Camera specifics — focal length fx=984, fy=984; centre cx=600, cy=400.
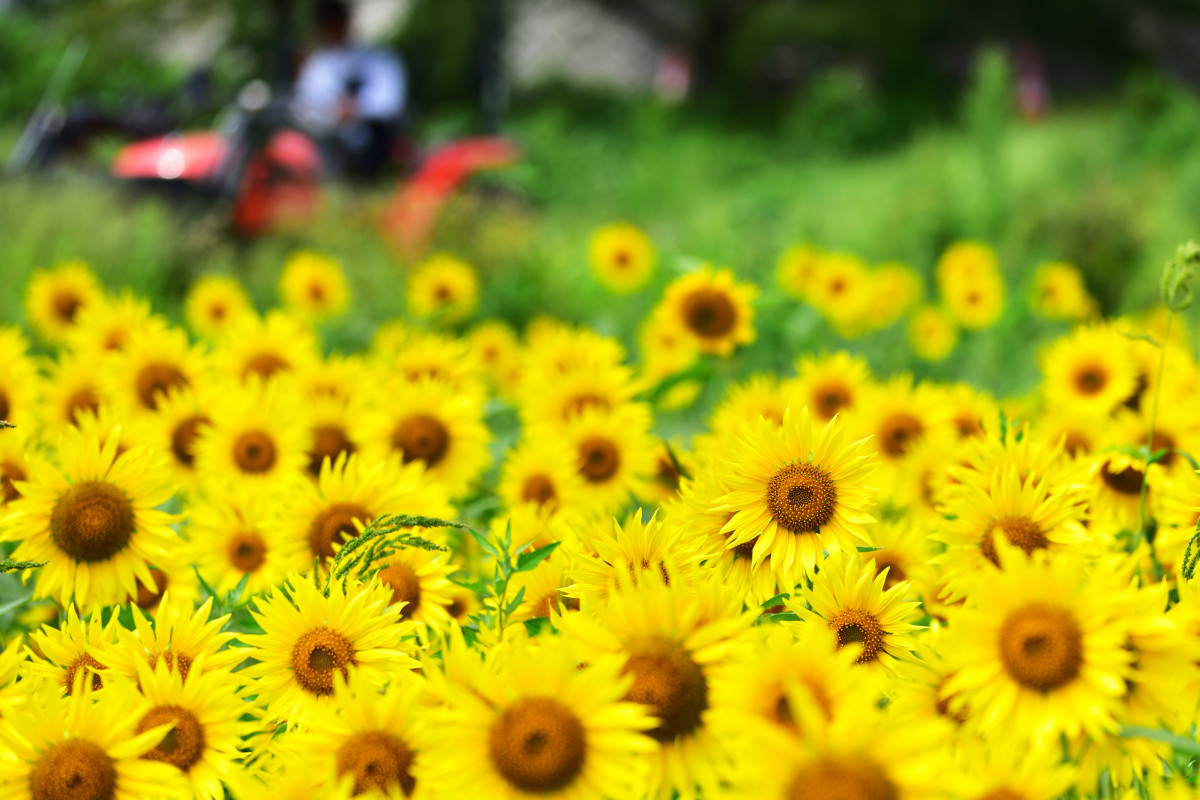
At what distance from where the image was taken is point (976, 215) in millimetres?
5520

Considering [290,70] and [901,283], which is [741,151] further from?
[901,283]

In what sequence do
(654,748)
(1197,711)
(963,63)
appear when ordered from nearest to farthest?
1. (654,748)
2. (1197,711)
3. (963,63)

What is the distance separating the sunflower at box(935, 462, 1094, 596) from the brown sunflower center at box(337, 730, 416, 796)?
1.85ft

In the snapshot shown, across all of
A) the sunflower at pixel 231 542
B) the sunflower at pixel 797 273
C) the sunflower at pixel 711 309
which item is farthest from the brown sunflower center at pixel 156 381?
the sunflower at pixel 797 273

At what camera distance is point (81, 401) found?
71.7 inches

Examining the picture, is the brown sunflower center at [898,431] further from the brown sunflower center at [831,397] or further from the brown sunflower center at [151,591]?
the brown sunflower center at [151,591]

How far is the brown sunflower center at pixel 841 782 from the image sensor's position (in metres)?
0.61

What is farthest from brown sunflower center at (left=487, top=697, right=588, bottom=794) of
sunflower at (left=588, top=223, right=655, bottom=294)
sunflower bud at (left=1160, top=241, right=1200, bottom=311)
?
sunflower at (left=588, top=223, right=655, bottom=294)

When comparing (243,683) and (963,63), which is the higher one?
(963,63)

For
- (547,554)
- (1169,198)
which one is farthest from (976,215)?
(547,554)

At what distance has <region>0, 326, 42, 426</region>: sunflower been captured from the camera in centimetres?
170

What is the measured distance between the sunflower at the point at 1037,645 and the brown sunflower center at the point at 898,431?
3.14ft

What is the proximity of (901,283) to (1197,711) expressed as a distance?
2674 millimetres

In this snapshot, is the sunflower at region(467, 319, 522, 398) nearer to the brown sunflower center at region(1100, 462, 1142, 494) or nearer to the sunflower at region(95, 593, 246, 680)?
the brown sunflower center at region(1100, 462, 1142, 494)
